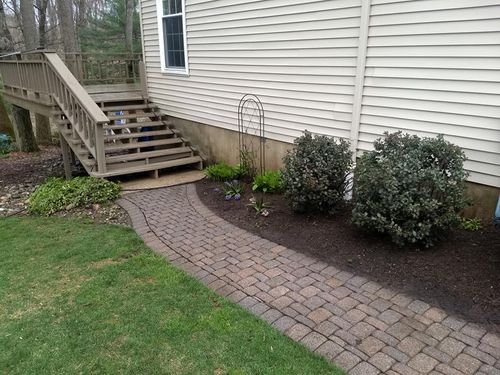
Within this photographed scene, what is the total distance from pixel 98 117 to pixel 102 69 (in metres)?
3.47

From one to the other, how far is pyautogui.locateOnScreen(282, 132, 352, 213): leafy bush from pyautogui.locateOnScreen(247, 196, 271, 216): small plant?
414 mm

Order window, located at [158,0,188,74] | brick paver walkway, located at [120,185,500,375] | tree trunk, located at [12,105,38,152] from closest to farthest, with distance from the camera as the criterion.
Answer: brick paver walkway, located at [120,185,500,375]
window, located at [158,0,188,74]
tree trunk, located at [12,105,38,152]

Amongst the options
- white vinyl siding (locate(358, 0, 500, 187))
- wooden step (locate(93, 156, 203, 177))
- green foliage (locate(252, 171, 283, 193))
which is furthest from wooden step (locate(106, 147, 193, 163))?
white vinyl siding (locate(358, 0, 500, 187))

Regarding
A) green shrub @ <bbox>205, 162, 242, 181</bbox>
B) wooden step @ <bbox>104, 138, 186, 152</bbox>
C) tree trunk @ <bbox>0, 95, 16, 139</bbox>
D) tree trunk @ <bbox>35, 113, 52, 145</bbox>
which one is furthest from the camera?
tree trunk @ <bbox>0, 95, 16, 139</bbox>

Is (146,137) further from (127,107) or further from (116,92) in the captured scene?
(116,92)

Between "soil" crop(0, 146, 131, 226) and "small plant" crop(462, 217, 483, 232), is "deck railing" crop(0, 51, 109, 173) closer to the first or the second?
"soil" crop(0, 146, 131, 226)

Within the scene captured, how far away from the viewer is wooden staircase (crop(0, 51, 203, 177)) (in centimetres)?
607

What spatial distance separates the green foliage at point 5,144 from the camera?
10781 millimetres

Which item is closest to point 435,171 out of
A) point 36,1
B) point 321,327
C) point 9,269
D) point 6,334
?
point 321,327

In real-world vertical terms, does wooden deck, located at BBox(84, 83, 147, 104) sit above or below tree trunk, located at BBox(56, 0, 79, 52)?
below

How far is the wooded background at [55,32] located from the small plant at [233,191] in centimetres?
503

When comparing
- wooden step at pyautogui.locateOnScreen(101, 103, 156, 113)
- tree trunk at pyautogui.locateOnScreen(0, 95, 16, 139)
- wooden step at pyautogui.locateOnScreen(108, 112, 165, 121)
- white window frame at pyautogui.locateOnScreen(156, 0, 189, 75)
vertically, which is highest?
white window frame at pyautogui.locateOnScreen(156, 0, 189, 75)

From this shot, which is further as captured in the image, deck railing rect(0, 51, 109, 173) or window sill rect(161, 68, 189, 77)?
window sill rect(161, 68, 189, 77)

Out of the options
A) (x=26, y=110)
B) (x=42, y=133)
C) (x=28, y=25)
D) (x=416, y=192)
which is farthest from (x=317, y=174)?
(x=42, y=133)
